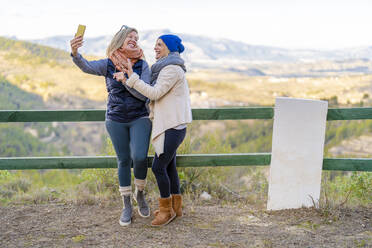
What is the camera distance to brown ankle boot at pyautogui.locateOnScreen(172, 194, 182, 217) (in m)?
3.48

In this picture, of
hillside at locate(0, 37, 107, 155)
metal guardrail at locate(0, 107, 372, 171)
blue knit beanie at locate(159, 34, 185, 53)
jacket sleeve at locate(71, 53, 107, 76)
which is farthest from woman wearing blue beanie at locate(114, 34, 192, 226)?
hillside at locate(0, 37, 107, 155)

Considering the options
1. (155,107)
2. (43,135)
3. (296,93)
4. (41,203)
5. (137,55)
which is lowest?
(43,135)

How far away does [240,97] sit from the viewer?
6744cm

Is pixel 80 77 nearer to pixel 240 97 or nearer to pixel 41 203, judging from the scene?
pixel 240 97

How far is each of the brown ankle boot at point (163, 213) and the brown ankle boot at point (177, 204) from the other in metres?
0.10

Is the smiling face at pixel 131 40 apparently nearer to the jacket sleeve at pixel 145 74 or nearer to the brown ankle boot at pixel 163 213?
the jacket sleeve at pixel 145 74

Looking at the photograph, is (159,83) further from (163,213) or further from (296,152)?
(296,152)

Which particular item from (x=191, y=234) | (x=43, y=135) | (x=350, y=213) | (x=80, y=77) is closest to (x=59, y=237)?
(x=191, y=234)

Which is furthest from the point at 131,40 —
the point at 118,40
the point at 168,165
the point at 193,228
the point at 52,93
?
the point at 52,93

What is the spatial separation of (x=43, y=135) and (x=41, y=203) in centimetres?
5267

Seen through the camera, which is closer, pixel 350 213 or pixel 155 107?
pixel 155 107

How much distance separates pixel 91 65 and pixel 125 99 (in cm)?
40

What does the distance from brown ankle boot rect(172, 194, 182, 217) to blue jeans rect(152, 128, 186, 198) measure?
5 cm

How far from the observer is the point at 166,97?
310cm
